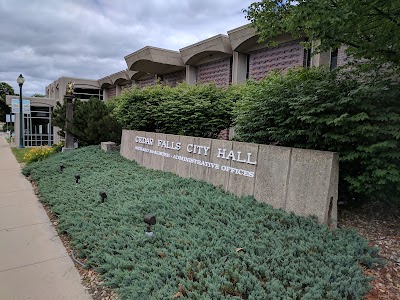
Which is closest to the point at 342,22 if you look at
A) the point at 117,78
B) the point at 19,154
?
the point at 19,154

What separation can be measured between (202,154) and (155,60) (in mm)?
12407

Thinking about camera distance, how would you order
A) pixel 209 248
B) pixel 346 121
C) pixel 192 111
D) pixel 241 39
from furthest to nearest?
pixel 241 39 < pixel 192 111 < pixel 346 121 < pixel 209 248

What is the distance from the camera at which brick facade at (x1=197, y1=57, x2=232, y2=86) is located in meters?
15.0

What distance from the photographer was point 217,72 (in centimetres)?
1576

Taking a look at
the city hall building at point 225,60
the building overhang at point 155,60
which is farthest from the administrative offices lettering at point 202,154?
the building overhang at point 155,60

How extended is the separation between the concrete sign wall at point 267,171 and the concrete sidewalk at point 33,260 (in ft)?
9.22

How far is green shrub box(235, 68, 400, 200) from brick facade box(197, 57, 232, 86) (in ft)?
31.8

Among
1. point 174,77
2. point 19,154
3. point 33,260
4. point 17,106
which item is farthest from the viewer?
point 17,106

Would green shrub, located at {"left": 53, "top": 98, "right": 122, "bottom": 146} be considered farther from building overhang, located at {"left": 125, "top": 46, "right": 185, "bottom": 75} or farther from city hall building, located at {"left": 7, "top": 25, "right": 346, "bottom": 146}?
building overhang, located at {"left": 125, "top": 46, "right": 185, "bottom": 75}

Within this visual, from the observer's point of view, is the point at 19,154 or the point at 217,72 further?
the point at 19,154

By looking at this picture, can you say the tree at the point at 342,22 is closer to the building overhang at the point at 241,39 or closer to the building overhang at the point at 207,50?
the building overhang at the point at 241,39

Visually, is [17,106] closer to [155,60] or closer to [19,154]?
[19,154]

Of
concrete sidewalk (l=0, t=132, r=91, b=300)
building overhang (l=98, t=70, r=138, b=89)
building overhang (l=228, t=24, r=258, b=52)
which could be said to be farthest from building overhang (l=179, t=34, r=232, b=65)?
concrete sidewalk (l=0, t=132, r=91, b=300)

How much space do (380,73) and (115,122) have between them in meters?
9.45
